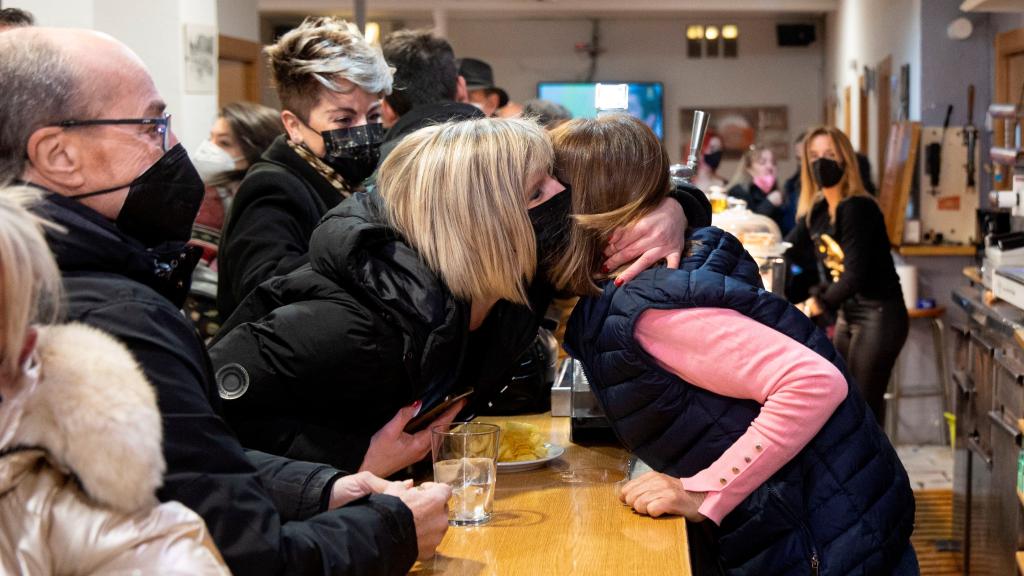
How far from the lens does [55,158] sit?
4.88ft

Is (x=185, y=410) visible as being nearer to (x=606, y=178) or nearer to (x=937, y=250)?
(x=606, y=178)

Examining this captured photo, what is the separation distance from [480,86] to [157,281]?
14.0ft

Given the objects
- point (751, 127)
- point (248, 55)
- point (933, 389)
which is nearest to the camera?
point (933, 389)

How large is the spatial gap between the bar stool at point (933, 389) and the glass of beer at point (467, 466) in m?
5.86

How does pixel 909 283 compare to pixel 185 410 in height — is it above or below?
below

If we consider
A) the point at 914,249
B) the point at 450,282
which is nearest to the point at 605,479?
the point at 450,282

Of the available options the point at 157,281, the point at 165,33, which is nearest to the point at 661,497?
the point at 157,281

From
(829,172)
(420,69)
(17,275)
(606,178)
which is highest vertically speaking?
(420,69)

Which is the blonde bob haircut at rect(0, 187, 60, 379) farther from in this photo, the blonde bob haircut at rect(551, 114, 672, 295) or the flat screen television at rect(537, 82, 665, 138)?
the flat screen television at rect(537, 82, 665, 138)

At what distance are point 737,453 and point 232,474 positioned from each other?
964 mm

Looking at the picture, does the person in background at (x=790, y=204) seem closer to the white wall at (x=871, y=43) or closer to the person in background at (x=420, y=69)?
the white wall at (x=871, y=43)

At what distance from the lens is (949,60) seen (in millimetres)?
7895

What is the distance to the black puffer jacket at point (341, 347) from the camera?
1925 mm

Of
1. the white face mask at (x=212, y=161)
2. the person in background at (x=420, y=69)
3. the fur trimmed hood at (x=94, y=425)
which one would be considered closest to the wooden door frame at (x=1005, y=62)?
the person in background at (x=420, y=69)
